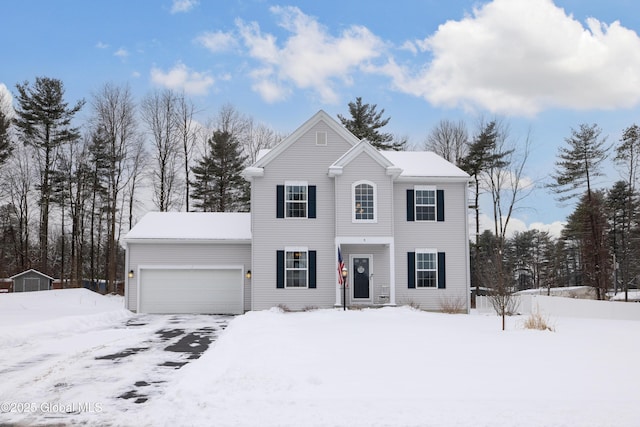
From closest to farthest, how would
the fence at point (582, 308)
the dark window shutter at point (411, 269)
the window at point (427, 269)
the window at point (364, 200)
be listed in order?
the window at point (364, 200), the dark window shutter at point (411, 269), the window at point (427, 269), the fence at point (582, 308)

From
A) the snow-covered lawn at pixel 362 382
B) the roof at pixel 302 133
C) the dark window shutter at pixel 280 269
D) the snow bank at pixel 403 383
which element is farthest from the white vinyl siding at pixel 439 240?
the snow bank at pixel 403 383

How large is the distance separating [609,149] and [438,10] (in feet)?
69.5

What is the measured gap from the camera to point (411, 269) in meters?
22.7

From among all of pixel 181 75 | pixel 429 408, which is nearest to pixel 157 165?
pixel 181 75

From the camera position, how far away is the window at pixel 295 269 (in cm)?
2209

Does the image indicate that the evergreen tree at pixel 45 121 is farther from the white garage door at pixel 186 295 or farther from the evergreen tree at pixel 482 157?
the evergreen tree at pixel 482 157

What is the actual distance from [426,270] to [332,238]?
163 inches

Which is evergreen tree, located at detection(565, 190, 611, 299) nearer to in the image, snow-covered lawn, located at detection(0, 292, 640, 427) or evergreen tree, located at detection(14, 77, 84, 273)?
snow-covered lawn, located at detection(0, 292, 640, 427)

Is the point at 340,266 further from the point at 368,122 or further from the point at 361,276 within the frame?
the point at 368,122

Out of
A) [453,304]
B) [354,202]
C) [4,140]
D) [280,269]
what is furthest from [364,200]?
[4,140]

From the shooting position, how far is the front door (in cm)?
2238

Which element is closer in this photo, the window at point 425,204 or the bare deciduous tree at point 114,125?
the window at point 425,204

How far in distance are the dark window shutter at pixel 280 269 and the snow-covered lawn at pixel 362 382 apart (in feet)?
28.3

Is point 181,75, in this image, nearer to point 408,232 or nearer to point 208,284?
point 208,284
